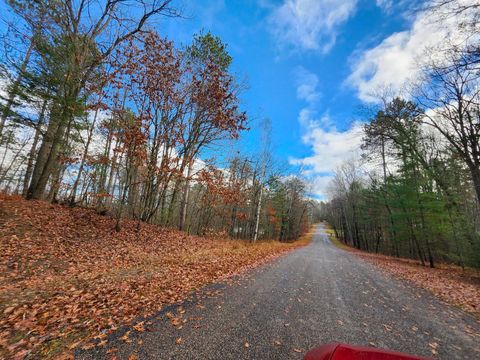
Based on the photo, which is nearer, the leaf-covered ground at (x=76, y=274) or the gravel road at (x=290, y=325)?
the gravel road at (x=290, y=325)

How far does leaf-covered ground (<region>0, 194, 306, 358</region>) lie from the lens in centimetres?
322

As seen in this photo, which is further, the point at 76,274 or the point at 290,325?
the point at 76,274

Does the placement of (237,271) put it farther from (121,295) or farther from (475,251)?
(475,251)

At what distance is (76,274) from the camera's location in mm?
5805

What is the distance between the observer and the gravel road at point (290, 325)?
115 inches

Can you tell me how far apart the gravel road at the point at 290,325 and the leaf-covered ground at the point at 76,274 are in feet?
2.18

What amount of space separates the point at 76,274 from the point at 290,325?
5825 millimetres

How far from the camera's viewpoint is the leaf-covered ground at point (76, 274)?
3.22m

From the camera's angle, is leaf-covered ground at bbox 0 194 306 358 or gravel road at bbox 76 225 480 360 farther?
leaf-covered ground at bbox 0 194 306 358

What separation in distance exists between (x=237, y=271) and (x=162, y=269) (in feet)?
8.35

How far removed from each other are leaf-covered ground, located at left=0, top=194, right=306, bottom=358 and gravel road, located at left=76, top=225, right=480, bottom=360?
2.18 ft

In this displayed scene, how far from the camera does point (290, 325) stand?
3.70 metres

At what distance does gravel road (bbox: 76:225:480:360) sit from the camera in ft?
9.55

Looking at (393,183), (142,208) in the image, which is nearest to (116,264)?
(142,208)
